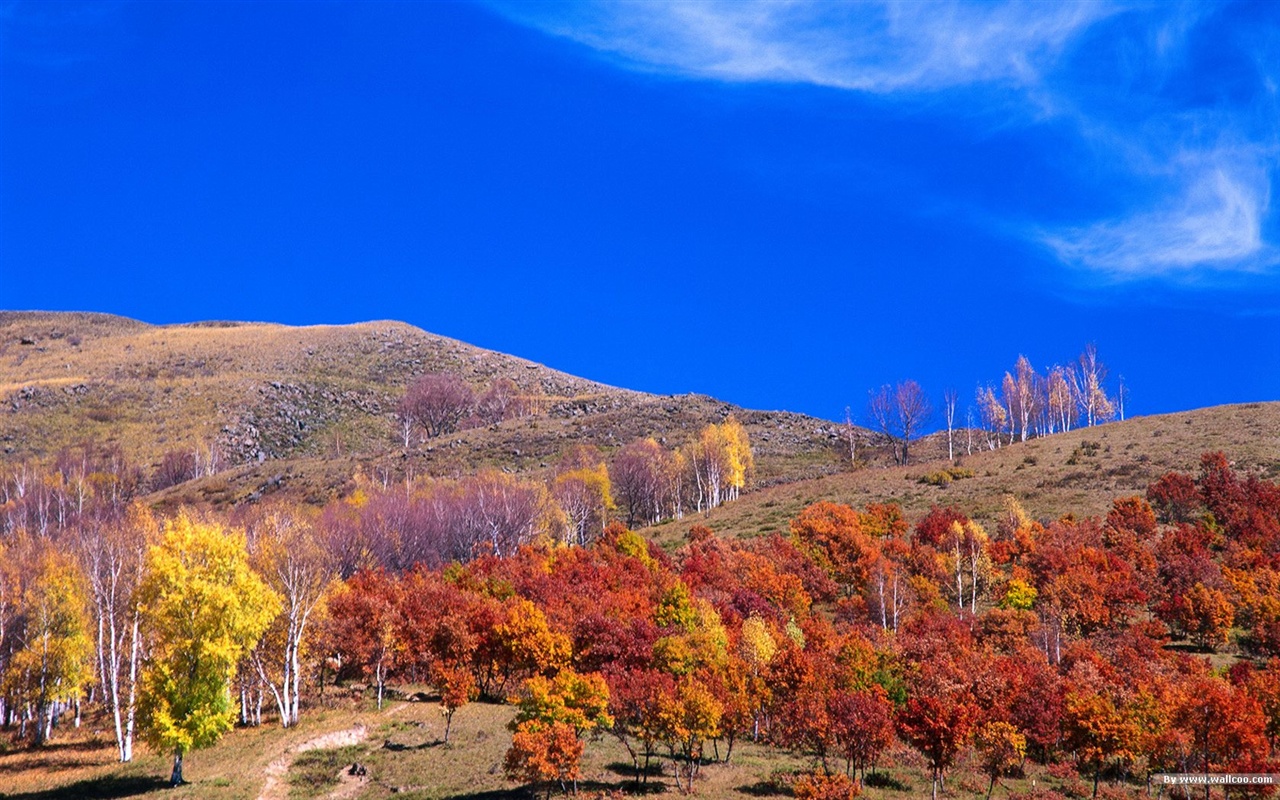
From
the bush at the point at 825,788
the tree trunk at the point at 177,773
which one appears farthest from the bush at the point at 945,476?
the tree trunk at the point at 177,773

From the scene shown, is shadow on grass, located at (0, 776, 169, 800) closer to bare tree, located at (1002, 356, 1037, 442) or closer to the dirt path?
the dirt path

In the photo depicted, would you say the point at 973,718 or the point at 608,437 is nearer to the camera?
the point at 973,718

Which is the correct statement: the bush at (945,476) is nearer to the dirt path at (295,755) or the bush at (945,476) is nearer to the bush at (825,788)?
the bush at (825,788)

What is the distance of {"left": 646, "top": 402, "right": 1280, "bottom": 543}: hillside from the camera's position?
97.3 metres

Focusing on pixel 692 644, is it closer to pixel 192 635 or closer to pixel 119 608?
pixel 192 635

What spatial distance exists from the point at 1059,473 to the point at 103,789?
333 feet

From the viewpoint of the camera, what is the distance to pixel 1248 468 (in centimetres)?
9662

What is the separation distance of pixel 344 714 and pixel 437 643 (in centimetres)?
677

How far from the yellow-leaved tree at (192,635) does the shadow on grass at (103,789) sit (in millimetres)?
1389

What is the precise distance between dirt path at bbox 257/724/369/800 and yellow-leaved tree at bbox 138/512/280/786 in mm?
3454

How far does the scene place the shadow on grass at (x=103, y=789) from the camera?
39.6 meters

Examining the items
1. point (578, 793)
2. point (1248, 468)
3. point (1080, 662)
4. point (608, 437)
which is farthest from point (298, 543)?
point (608, 437)

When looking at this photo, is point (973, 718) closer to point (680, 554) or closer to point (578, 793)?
point (578, 793)

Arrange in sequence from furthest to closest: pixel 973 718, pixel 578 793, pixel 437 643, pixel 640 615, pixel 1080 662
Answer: pixel 640 615 → pixel 437 643 → pixel 1080 662 → pixel 973 718 → pixel 578 793
